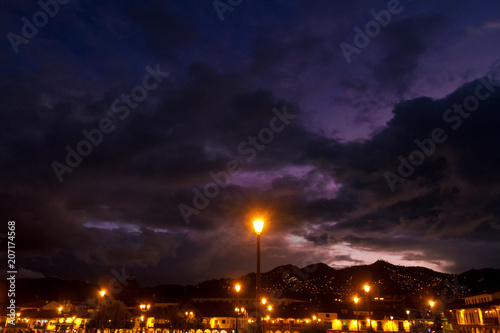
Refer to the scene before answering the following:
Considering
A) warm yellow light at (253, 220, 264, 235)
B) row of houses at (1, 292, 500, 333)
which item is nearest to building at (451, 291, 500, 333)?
row of houses at (1, 292, 500, 333)

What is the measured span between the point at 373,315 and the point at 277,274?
387 ft

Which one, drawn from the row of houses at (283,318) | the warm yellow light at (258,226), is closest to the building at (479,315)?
the row of houses at (283,318)

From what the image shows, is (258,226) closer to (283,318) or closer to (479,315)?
(479,315)

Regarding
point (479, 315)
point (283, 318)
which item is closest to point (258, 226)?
point (479, 315)

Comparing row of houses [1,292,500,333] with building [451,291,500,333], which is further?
row of houses [1,292,500,333]

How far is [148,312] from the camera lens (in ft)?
274

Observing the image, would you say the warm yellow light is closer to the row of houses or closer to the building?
the row of houses

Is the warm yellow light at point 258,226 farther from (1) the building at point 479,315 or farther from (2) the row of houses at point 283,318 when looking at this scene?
(1) the building at point 479,315

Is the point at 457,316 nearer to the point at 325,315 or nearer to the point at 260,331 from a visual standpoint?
the point at 325,315

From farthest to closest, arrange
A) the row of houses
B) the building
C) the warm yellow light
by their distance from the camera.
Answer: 1. the row of houses
2. the building
3. the warm yellow light

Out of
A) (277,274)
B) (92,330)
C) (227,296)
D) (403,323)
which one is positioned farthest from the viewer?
(277,274)

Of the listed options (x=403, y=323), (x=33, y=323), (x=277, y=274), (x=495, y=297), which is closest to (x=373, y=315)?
(x=403, y=323)

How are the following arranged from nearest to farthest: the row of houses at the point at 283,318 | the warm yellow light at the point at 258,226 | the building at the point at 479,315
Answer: the warm yellow light at the point at 258,226
the building at the point at 479,315
the row of houses at the point at 283,318

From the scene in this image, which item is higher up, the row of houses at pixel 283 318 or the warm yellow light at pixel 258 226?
the warm yellow light at pixel 258 226
